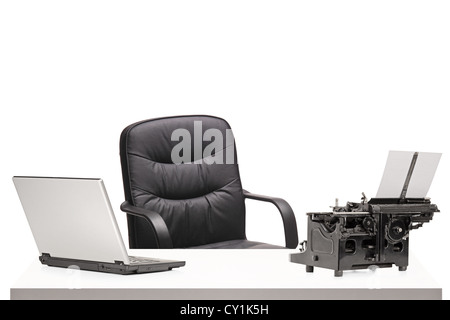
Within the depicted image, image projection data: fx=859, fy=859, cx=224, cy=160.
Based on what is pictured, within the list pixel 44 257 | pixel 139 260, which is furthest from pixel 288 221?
pixel 44 257

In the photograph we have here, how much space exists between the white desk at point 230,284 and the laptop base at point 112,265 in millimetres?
23

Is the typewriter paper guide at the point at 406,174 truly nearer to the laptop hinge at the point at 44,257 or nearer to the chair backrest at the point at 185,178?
the laptop hinge at the point at 44,257

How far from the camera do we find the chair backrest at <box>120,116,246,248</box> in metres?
4.98

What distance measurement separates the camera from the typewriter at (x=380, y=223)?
325 centimetres

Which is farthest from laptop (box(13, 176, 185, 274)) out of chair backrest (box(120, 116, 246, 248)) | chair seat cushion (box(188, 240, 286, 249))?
chair seat cushion (box(188, 240, 286, 249))

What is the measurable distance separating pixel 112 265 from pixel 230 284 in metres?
0.48

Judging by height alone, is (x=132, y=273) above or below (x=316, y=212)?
below

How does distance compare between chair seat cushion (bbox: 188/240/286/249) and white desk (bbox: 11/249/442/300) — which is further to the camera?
chair seat cushion (bbox: 188/240/286/249)

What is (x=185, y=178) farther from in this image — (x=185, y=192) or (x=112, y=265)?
(x=112, y=265)

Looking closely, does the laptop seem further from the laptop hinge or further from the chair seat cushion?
the chair seat cushion

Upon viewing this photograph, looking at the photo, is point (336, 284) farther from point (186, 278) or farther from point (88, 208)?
point (88, 208)

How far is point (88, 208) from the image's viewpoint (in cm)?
321
